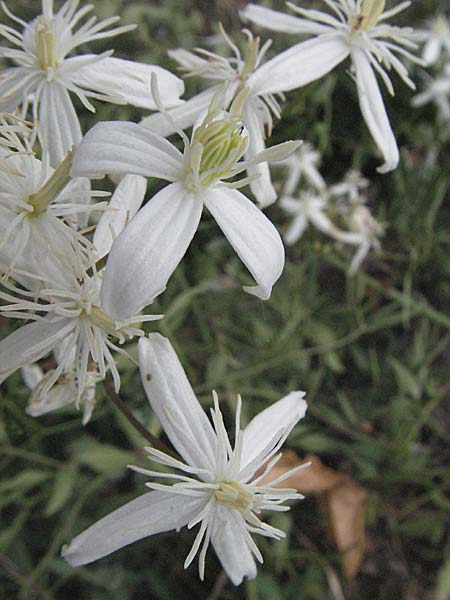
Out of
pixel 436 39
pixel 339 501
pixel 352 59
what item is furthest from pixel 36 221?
pixel 436 39

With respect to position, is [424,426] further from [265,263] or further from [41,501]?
[265,263]

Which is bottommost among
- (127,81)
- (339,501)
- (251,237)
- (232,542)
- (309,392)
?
(339,501)

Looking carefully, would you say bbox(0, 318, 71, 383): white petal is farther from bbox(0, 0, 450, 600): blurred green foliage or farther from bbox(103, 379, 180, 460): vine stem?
bbox(0, 0, 450, 600): blurred green foliage

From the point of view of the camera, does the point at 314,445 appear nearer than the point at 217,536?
No

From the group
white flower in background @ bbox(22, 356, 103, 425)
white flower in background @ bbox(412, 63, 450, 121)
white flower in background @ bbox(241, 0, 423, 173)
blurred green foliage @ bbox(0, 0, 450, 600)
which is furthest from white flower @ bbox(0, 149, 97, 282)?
white flower in background @ bbox(412, 63, 450, 121)

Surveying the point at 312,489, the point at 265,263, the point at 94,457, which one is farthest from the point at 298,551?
the point at 265,263

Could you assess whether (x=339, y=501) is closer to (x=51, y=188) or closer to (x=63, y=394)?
(x=63, y=394)
